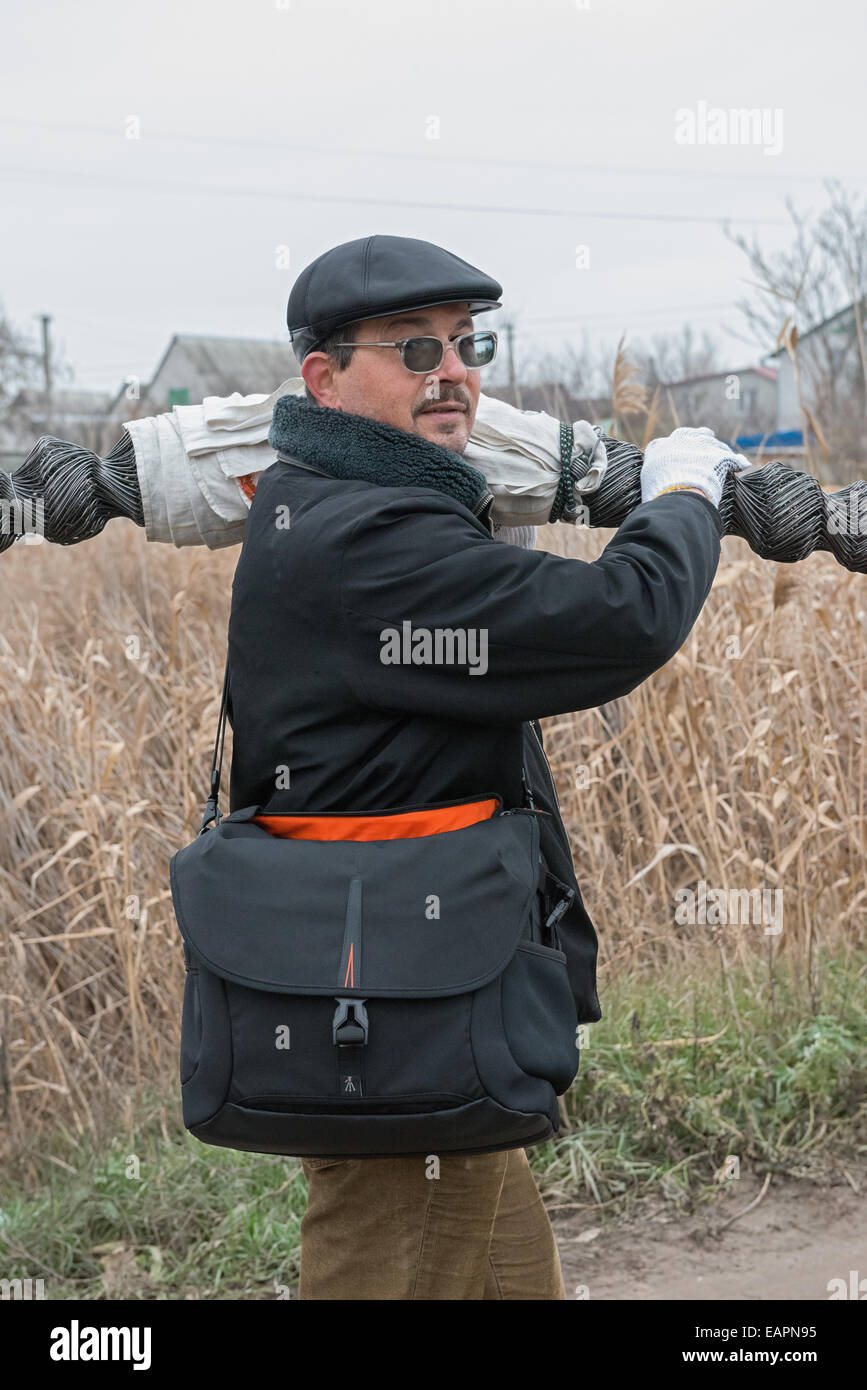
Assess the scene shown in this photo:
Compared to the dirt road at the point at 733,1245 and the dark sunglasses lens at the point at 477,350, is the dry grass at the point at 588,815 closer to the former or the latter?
the dirt road at the point at 733,1245

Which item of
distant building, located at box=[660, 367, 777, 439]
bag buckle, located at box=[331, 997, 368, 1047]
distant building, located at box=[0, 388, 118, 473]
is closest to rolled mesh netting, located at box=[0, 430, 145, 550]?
bag buckle, located at box=[331, 997, 368, 1047]

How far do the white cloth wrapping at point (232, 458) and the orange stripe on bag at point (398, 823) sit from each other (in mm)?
517

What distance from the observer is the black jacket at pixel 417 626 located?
1.59 m

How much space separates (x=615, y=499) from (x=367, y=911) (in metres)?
0.75

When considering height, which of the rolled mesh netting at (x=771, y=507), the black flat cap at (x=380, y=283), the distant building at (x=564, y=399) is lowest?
the rolled mesh netting at (x=771, y=507)

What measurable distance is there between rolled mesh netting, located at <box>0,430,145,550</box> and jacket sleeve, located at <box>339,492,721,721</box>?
0.50 meters

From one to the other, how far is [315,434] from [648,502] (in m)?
0.46

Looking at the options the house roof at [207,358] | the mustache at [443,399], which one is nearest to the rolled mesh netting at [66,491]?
the mustache at [443,399]

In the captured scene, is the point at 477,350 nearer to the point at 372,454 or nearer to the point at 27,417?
the point at 372,454

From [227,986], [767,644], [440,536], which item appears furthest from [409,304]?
[767,644]

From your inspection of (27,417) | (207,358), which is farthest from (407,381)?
(207,358)

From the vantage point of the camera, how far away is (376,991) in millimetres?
1582

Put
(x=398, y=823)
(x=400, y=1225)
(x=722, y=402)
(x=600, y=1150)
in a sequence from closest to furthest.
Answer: (x=398, y=823) → (x=400, y=1225) → (x=600, y=1150) → (x=722, y=402)

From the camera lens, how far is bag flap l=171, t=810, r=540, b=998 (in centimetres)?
160
